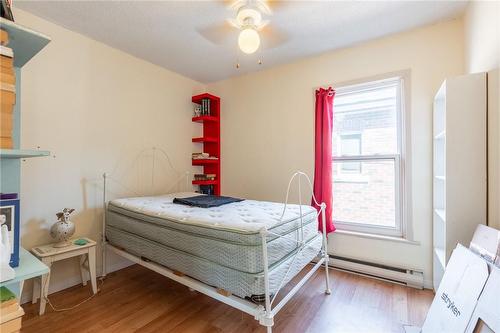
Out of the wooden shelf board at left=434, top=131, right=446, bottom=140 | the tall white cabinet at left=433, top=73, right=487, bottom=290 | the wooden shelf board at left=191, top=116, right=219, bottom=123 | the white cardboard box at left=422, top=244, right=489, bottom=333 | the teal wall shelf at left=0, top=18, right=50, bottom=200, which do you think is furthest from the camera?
the wooden shelf board at left=191, top=116, right=219, bottom=123

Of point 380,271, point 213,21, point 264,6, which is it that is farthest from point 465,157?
point 213,21

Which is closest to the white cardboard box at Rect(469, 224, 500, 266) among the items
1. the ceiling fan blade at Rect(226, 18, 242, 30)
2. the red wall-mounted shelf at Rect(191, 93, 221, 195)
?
the ceiling fan blade at Rect(226, 18, 242, 30)

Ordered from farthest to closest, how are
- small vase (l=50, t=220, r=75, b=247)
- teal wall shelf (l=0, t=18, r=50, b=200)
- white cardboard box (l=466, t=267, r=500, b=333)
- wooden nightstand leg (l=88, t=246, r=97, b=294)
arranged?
wooden nightstand leg (l=88, t=246, r=97, b=294) → small vase (l=50, t=220, r=75, b=247) → white cardboard box (l=466, t=267, r=500, b=333) → teal wall shelf (l=0, t=18, r=50, b=200)

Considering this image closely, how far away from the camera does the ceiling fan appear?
1.77 meters

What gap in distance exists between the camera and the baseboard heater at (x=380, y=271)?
2.22 m

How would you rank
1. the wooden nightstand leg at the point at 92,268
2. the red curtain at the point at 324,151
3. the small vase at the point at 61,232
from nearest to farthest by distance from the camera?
the small vase at the point at 61,232 → the wooden nightstand leg at the point at 92,268 → the red curtain at the point at 324,151

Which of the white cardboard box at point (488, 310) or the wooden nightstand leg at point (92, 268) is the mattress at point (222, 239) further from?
the white cardboard box at point (488, 310)

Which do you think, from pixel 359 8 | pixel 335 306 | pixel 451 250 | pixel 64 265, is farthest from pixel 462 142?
pixel 64 265

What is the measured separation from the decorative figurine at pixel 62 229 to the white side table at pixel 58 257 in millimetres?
63

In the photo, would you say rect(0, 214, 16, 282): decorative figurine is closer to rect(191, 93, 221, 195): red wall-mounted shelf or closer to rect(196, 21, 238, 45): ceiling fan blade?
rect(196, 21, 238, 45): ceiling fan blade

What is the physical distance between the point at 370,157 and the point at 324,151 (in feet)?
1.56

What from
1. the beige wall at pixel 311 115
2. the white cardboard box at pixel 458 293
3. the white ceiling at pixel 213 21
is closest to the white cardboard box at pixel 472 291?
the white cardboard box at pixel 458 293

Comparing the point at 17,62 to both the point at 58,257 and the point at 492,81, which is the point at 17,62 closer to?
the point at 58,257

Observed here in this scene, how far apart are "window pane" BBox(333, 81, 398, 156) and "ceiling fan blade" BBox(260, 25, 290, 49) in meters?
0.85
